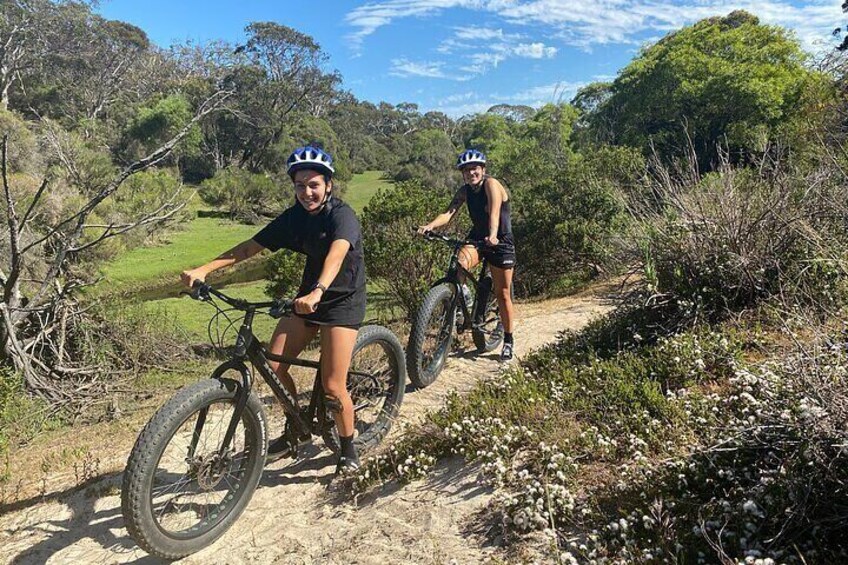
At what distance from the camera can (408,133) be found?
8206 cm

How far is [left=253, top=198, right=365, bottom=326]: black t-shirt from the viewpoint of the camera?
11.4ft

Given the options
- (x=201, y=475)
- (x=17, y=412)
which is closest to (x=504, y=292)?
(x=201, y=475)

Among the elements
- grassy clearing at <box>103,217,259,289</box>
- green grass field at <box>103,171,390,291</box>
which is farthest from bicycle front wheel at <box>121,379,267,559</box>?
grassy clearing at <box>103,217,259,289</box>

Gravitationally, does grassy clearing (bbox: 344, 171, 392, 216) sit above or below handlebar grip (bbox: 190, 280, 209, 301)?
above

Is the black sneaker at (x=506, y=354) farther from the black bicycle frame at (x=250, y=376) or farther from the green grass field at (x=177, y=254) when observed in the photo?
the green grass field at (x=177, y=254)

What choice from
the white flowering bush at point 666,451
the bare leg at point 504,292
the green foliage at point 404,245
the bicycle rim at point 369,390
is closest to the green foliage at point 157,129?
the green foliage at point 404,245

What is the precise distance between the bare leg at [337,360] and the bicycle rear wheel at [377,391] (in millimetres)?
476

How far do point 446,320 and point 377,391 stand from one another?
1280mm

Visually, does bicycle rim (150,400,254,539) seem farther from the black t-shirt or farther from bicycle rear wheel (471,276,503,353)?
bicycle rear wheel (471,276,503,353)

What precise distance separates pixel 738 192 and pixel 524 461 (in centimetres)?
373

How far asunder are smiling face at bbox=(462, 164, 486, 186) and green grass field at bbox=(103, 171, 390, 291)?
11.8 m

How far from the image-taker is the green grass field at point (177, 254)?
19859 mm

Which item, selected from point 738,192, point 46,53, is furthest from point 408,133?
point 738,192

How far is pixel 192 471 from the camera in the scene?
131 inches
